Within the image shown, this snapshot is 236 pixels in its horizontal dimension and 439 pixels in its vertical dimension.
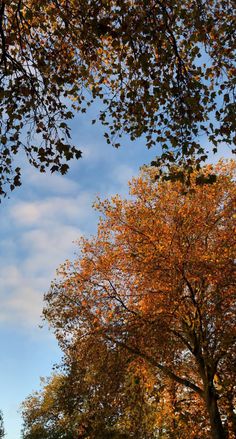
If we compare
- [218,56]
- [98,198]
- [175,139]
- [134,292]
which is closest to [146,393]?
[134,292]

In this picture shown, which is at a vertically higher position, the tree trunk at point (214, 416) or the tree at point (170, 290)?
the tree at point (170, 290)

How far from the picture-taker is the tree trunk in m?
18.6

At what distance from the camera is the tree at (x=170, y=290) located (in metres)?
19.2

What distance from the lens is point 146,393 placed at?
21812 millimetres

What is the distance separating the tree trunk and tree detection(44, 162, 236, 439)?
0.14 feet

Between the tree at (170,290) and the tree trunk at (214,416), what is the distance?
42 mm

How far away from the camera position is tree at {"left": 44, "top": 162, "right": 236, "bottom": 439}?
1916 centimetres

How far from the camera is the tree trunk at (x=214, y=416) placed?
1864cm

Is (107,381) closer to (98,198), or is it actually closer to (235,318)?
(235,318)

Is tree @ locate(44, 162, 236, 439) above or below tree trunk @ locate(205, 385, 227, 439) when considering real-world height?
above

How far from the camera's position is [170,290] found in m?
18.8

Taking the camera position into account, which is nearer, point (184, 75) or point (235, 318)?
point (184, 75)

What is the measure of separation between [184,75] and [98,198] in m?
14.3

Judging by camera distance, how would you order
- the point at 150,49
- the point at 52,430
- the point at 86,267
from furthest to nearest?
the point at 52,430
the point at 86,267
the point at 150,49
